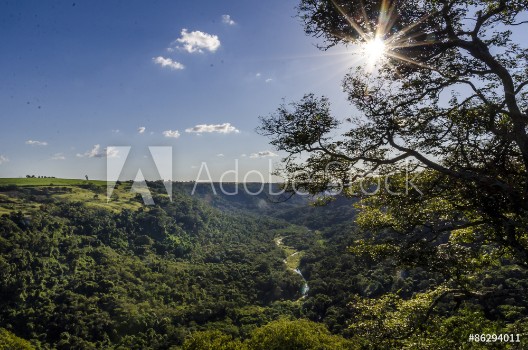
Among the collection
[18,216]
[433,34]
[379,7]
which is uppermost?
[379,7]

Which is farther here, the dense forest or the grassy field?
the grassy field

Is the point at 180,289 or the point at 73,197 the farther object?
the point at 73,197

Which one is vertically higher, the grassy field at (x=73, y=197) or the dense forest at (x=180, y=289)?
the grassy field at (x=73, y=197)

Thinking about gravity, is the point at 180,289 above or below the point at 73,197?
below

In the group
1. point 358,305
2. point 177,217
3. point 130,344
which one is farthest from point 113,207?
point 358,305

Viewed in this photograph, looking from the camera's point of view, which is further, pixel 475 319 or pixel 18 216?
pixel 18 216

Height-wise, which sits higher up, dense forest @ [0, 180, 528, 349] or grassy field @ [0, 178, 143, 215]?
grassy field @ [0, 178, 143, 215]

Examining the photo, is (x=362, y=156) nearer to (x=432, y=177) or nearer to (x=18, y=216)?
(x=432, y=177)

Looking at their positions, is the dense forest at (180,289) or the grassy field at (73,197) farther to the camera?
the grassy field at (73,197)
